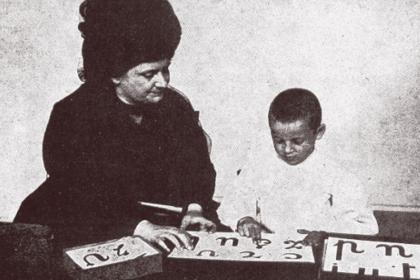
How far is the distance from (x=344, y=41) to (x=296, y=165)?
51 cm

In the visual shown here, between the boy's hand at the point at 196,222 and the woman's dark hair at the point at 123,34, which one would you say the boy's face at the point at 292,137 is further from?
the woman's dark hair at the point at 123,34

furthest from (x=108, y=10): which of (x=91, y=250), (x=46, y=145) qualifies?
(x=91, y=250)

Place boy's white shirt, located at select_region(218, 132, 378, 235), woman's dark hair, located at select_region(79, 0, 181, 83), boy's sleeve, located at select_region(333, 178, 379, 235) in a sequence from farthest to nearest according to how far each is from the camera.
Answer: woman's dark hair, located at select_region(79, 0, 181, 83), boy's white shirt, located at select_region(218, 132, 378, 235), boy's sleeve, located at select_region(333, 178, 379, 235)

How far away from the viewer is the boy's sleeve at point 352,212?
6.72ft

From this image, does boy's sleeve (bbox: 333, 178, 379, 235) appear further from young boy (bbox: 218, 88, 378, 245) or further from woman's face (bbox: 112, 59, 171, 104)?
woman's face (bbox: 112, 59, 171, 104)

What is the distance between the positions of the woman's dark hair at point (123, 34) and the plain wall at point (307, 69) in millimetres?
54

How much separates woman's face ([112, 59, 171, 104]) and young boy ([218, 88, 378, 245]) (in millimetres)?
469

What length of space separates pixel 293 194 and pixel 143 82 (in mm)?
705

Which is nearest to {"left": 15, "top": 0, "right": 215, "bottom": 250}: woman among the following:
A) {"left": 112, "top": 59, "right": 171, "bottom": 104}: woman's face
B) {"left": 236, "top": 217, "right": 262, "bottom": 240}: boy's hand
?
{"left": 112, "top": 59, "right": 171, "bottom": 104}: woman's face

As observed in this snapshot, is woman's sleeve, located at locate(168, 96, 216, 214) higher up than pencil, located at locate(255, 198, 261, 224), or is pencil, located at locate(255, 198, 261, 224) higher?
woman's sleeve, located at locate(168, 96, 216, 214)

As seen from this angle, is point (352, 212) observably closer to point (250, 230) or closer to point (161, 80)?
point (250, 230)

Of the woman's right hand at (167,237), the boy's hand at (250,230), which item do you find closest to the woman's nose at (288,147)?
the boy's hand at (250,230)

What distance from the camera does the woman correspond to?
94.9 inches

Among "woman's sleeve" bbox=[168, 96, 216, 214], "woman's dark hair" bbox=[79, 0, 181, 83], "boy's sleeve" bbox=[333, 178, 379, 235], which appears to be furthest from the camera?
"woman's sleeve" bbox=[168, 96, 216, 214]
